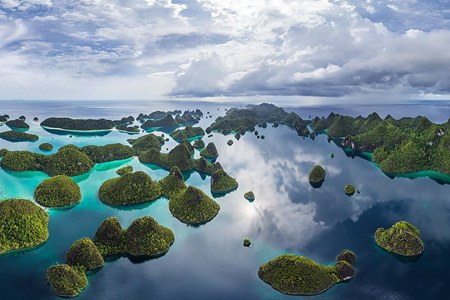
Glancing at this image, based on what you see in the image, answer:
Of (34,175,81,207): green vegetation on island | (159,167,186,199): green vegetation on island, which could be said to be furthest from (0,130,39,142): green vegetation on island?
(159,167,186,199): green vegetation on island

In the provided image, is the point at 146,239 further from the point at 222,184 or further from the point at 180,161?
the point at 180,161

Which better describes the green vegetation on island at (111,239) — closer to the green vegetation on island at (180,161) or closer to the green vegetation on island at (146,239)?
the green vegetation on island at (146,239)

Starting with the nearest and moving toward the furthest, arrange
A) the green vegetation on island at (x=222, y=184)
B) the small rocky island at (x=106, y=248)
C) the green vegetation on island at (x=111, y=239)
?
the small rocky island at (x=106, y=248)
the green vegetation on island at (x=111, y=239)
the green vegetation on island at (x=222, y=184)

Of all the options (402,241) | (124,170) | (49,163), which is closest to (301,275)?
(402,241)

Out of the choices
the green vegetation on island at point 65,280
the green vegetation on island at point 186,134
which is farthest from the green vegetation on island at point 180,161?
the green vegetation on island at point 65,280

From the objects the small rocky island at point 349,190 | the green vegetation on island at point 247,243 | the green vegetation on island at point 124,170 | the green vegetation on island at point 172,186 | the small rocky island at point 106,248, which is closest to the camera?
the small rocky island at point 106,248

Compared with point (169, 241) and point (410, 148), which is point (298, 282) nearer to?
point (169, 241)
